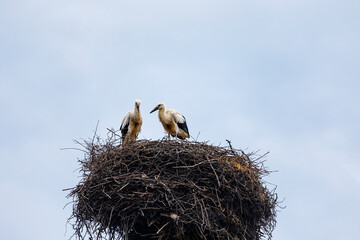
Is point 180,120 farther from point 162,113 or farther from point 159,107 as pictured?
point 159,107

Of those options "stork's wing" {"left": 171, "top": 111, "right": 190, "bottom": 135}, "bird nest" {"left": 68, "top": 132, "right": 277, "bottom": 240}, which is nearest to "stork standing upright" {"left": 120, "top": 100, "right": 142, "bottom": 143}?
"stork's wing" {"left": 171, "top": 111, "right": 190, "bottom": 135}

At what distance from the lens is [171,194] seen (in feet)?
27.3

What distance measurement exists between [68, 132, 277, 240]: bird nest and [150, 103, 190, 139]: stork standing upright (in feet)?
6.93

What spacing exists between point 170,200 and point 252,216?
161 centimetres

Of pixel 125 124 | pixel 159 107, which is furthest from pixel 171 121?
pixel 125 124

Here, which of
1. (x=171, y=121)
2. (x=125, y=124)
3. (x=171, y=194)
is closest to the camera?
(x=171, y=194)

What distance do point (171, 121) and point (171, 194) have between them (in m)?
3.38

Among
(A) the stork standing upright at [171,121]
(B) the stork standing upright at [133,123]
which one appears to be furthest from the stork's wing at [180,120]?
(B) the stork standing upright at [133,123]

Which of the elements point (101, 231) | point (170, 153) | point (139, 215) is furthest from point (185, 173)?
point (101, 231)

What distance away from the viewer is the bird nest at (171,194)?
830 centimetres

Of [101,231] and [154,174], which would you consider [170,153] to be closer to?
[154,174]

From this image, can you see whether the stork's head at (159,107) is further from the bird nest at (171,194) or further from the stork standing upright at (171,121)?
the bird nest at (171,194)

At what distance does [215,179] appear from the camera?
346 inches

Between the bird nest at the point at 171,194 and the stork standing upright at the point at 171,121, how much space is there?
6.93ft
